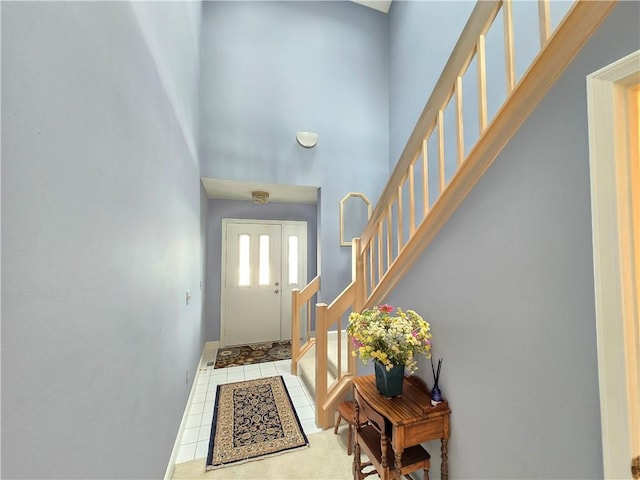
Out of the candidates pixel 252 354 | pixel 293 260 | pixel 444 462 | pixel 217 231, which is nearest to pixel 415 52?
pixel 293 260

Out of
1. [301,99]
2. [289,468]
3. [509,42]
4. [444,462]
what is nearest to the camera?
[509,42]

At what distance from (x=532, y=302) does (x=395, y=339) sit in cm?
67

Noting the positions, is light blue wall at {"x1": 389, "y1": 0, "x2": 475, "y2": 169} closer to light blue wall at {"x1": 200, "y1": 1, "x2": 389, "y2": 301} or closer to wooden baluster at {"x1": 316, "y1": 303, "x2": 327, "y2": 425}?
light blue wall at {"x1": 200, "y1": 1, "x2": 389, "y2": 301}

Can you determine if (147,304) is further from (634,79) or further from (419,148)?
(634,79)

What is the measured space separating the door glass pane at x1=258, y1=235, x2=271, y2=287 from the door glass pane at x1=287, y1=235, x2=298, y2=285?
1.24 feet

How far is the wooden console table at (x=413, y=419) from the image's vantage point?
1344 mm

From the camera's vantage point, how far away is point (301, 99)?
3652 mm

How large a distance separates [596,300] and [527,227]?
337 millimetres

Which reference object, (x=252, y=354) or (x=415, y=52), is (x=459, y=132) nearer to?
(x=415, y=52)

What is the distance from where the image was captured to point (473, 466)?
1301mm

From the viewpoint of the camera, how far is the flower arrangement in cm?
147

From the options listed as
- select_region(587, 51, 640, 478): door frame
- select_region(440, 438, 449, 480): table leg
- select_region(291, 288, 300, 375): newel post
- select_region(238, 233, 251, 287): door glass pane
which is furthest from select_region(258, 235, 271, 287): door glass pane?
select_region(587, 51, 640, 478): door frame

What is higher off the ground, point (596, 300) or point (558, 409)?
point (596, 300)

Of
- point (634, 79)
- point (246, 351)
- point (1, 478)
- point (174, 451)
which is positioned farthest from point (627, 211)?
point (246, 351)
